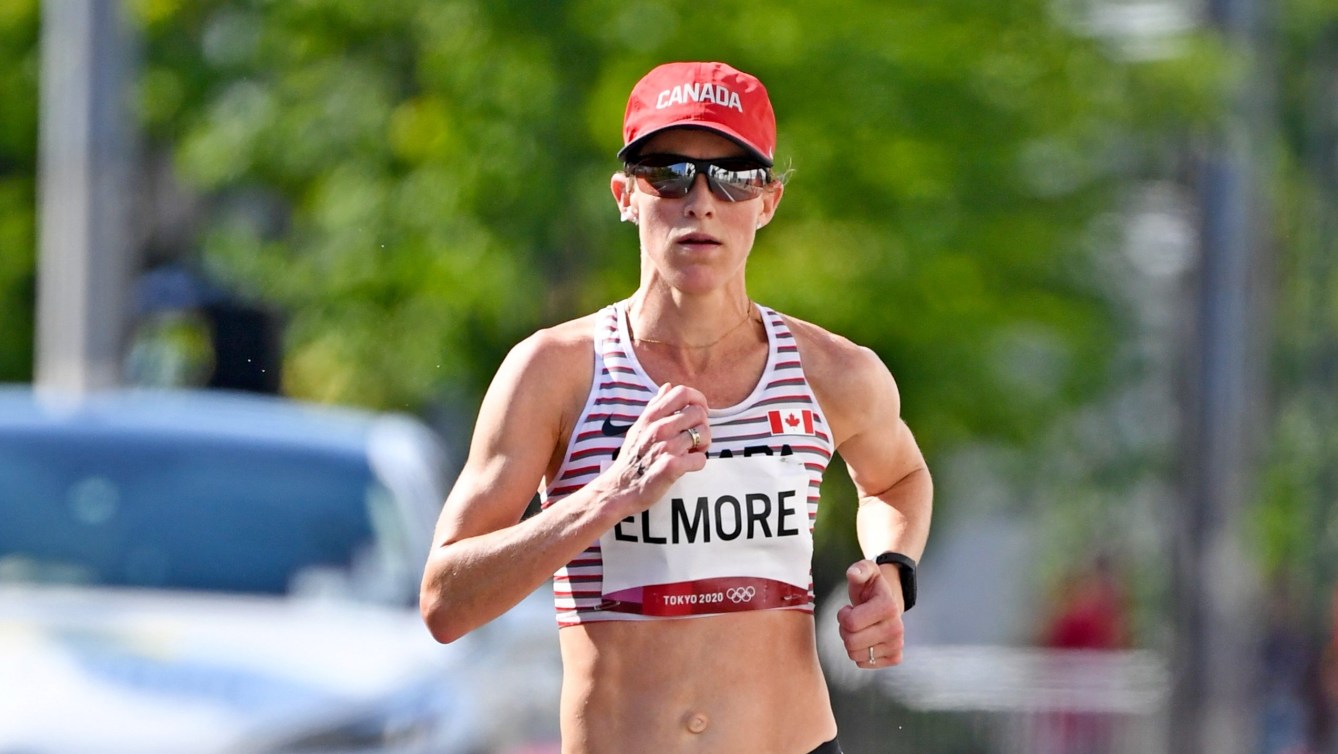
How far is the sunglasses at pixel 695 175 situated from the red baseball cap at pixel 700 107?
0.02 m

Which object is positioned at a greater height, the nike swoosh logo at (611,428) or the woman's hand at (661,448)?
the nike swoosh logo at (611,428)

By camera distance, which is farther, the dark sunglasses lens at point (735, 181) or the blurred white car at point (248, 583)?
the blurred white car at point (248, 583)

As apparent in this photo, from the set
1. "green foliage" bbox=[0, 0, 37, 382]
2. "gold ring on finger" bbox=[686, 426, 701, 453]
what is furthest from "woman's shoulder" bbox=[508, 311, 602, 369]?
"green foliage" bbox=[0, 0, 37, 382]

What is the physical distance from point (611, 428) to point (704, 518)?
18cm

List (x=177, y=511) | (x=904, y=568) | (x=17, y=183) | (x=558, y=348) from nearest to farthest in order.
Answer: (x=558, y=348), (x=904, y=568), (x=177, y=511), (x=17, y=183)

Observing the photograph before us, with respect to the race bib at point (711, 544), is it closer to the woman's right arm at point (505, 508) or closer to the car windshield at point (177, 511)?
the woman's right arm at point (505, 508)

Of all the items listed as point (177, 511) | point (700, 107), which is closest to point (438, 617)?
point (700, 107)

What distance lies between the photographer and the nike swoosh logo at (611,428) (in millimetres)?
3658

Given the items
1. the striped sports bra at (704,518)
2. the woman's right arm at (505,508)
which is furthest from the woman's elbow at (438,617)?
the striped sports bra at (704,518)

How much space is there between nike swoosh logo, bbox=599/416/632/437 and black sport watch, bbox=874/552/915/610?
18.6 inches

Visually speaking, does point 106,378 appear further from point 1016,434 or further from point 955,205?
point 1016,434

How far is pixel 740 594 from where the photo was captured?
3676mm

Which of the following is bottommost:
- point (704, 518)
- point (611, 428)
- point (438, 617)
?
point (438, 617)

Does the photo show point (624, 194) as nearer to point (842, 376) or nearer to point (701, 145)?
point (701, 145)
